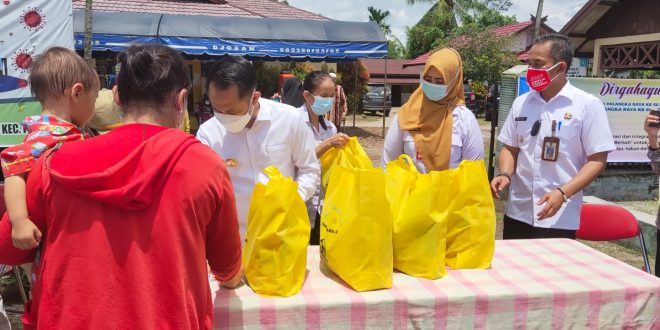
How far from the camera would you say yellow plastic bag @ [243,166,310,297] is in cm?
158

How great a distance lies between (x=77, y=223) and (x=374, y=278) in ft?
2.97

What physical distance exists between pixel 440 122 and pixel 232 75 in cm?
118

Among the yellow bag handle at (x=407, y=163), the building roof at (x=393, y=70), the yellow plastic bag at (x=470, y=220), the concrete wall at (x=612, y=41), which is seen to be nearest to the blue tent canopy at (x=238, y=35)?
the concrete wall at (x=612, y=41)

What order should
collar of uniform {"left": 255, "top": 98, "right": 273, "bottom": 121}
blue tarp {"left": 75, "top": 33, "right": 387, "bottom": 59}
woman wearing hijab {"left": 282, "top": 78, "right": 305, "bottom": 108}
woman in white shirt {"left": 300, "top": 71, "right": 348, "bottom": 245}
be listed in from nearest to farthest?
collar of uniform {"left": 255, "top": 98, "right": 273, "bottom": 121} → woman in white shirt {"left": 300, "top": 71, "right": 348, "bottom": 245} → woman wearing hijab {"left": 282, "top": 78, "right": 305, "bottom": 108} → blue tarp {"left": 75, "top": 33, "right": 387, "bottom": 59}

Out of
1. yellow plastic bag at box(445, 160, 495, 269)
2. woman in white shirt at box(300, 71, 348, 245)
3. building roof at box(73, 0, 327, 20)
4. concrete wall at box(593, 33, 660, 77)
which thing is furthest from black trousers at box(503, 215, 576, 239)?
building roof at box(73, 0, 327, 20)

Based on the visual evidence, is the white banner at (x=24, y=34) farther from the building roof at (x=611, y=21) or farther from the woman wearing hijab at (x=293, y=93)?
the building roof at (x=611, y=21)

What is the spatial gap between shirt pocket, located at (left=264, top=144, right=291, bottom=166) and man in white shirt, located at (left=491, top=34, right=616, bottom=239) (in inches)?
39.8

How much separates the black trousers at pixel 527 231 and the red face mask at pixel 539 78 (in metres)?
0.70

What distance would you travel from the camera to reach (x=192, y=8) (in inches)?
577

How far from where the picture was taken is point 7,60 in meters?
4.02

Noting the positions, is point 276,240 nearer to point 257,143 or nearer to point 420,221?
point 420,221

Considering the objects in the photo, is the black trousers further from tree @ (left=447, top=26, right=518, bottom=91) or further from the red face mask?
tree @ (left=447, top=26, right=518, bottom=91)

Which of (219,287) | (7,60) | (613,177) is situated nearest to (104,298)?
(219,287)

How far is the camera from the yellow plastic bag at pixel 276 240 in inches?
62.0
